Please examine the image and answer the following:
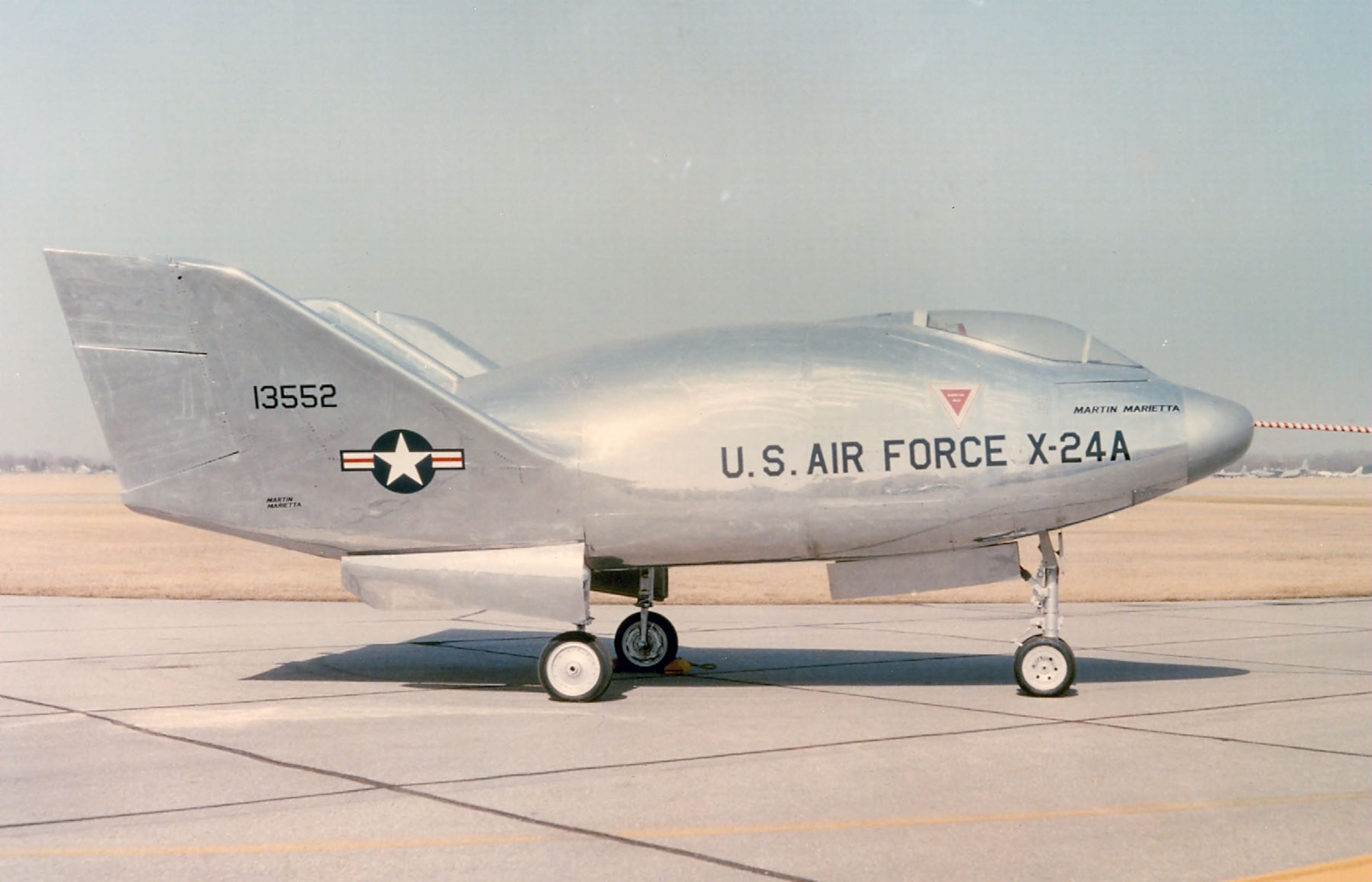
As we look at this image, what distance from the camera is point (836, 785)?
7.31 metres

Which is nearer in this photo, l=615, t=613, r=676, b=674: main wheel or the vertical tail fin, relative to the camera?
the vertical tail fin

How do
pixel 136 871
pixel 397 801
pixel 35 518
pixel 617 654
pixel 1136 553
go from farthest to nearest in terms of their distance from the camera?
pixel 35 518 → pixel 1136 553 → pixel 617 654 → pixel 397 801 → pixel 136 871

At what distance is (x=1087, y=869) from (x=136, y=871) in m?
4.30

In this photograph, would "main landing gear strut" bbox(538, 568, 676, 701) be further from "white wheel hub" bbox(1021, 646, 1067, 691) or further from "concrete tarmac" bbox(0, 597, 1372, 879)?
"white wheel hub" bbox(1021, 646, 1067, 691)

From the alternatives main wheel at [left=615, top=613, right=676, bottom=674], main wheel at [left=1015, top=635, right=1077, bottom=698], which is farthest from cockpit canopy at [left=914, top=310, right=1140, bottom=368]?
main wheel at [left=615, top=613, right=676, bottom=674]

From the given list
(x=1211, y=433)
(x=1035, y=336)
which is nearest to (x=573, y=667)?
(x=1035, y=336)

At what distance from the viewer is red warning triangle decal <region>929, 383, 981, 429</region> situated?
35.2 ft

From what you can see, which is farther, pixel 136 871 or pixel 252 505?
pixel 252 505

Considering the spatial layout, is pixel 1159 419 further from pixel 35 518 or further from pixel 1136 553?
pixel 35 518

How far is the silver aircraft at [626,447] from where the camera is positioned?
1073 centimetres

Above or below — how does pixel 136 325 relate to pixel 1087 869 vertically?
above

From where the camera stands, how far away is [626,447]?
10.9 meters

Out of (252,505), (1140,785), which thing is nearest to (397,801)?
(1140,785)

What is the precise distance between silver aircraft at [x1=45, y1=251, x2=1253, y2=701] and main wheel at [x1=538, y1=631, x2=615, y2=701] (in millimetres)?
19
